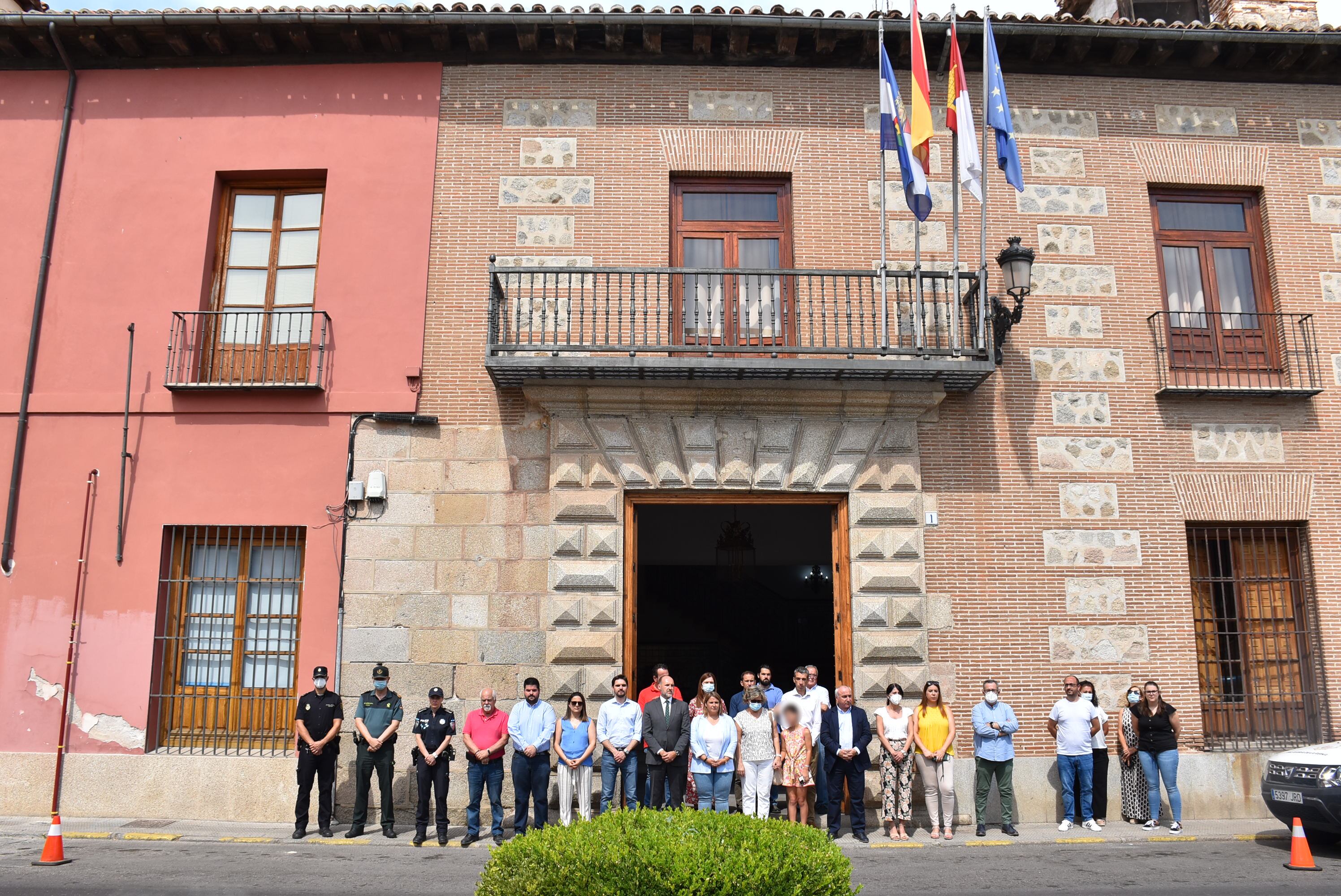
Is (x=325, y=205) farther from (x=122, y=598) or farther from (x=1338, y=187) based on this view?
(x=1338, y=187)

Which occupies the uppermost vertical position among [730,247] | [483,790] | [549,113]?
[549,113]

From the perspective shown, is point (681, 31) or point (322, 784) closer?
point (322, 784)

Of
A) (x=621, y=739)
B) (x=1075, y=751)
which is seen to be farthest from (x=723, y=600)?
(x=1075, y=751)

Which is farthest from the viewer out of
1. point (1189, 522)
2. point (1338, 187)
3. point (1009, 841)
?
point (1338, 187)

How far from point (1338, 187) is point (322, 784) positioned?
42.0 feet

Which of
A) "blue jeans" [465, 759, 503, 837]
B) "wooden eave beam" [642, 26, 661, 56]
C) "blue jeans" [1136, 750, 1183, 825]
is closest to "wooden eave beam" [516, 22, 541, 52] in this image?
"wooden eave beam" [642, 26, 661, 56]

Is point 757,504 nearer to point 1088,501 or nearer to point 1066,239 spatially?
point 1088,501

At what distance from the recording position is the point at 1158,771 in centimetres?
958

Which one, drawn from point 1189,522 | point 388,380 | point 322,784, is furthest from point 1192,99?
point 322,784

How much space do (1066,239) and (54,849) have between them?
11338mm

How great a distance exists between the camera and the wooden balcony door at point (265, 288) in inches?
420

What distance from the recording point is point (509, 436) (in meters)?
10.4

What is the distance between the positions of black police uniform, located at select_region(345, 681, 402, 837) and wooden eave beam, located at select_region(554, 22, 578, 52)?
7.24 meters

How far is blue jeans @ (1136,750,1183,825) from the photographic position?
955 centimetres
